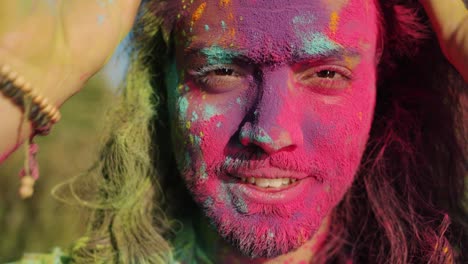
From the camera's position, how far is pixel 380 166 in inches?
77.9

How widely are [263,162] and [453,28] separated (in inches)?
21.5

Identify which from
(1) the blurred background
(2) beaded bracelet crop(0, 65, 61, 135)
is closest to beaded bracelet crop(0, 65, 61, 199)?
(2) beaded bracelet crop(0, 65, 61, 135)

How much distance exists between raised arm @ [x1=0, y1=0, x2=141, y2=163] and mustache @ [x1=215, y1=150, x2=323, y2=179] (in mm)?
401

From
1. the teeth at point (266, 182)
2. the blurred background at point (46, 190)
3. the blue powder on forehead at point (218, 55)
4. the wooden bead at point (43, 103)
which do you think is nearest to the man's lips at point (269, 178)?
the teeth at point (266, 182)

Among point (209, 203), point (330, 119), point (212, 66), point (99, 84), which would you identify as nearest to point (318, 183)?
point (330, 119)

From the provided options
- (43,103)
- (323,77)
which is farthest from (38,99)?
(323,77)

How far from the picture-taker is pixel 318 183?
1.71 metres

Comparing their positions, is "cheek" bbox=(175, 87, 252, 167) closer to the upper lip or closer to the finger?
the upper lip

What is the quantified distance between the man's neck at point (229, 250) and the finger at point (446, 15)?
25.6 inches

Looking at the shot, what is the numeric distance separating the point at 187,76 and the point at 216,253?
1.64ft

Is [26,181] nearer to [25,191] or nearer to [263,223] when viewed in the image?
[25,191]

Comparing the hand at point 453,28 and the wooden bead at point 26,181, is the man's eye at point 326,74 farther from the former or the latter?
the wooden bead at point 26,181

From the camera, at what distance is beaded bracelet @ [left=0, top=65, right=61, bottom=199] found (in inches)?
51.3

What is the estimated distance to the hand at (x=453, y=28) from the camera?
1.56 metres
